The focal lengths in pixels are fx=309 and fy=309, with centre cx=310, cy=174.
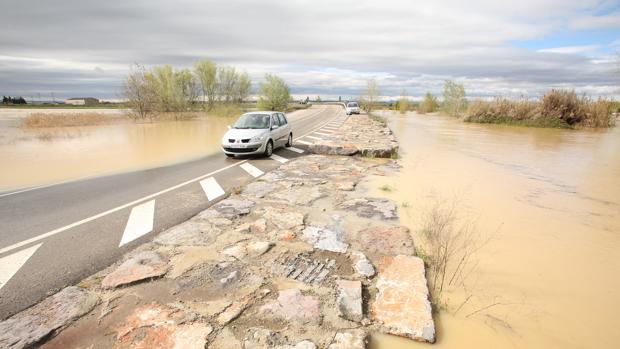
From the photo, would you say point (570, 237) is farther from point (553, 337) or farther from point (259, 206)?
point (259, 206)

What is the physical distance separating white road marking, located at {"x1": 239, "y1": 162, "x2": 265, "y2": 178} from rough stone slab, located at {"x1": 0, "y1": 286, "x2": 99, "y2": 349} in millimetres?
5875

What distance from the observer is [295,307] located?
3180 mm

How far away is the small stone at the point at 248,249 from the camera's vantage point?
4254 millimetres

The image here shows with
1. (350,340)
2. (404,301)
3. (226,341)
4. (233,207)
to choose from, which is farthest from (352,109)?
(226,341)

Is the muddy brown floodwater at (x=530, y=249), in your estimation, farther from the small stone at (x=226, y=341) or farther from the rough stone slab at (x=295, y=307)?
the small stone at (x=226, y=341)

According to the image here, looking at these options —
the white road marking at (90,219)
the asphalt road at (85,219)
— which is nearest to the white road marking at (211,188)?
the asphalt road at (85,219)

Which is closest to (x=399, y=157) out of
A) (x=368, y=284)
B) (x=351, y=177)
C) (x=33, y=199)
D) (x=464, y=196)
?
(x=351, y=177)

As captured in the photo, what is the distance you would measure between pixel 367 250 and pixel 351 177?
443 centimetres

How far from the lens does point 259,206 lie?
20.5 ft

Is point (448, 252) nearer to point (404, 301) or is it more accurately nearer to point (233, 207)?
point (404, 301)

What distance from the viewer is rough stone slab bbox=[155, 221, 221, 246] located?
4633mm

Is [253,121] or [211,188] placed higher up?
[253,121]

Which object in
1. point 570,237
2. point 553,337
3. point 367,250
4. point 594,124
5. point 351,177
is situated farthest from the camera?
point 594,124

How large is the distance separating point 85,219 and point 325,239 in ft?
14.4
